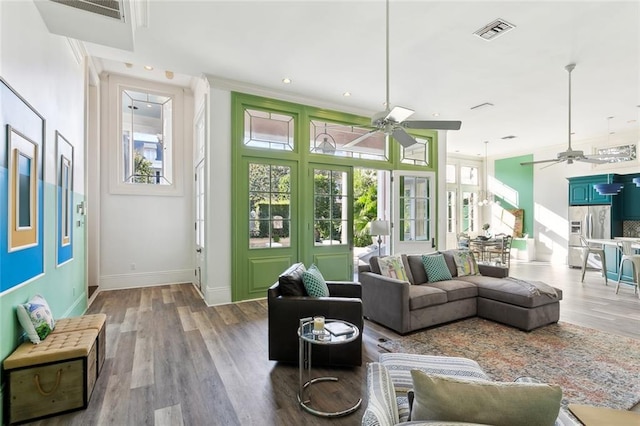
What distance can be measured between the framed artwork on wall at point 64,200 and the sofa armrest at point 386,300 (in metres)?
3.53

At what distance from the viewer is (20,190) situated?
2312mm

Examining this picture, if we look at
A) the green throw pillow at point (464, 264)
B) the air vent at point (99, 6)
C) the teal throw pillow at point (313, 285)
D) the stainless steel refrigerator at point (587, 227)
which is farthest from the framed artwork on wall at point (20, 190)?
the stainless steel refrigerator at point (587, 227)

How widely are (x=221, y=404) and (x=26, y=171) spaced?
2364 millimetres

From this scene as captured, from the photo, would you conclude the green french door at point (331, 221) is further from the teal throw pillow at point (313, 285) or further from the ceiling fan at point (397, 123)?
the ceiling fan at point (397, 123)

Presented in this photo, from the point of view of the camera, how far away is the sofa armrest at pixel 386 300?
140 inches

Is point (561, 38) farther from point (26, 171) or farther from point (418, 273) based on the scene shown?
point (26, 171)

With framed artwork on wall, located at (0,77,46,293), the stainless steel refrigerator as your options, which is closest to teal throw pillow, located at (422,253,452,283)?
framed artwork on wall, located at (0,77,46,293)

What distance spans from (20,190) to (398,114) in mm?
3141

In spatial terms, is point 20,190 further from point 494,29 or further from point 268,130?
point 494,29

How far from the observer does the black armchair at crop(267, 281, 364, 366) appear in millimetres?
2805

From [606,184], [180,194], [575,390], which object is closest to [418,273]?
[575,390]

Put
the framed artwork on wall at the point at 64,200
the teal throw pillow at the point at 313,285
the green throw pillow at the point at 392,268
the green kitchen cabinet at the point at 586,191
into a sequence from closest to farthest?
the teal throw pillow at the point at 313,285 → the framed artwork on wall at the point at 64,200 → the green throw pillow at the point at 392,268 → the green kitchen cabinet at the point at 586,191

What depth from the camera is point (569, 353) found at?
3.12 meters

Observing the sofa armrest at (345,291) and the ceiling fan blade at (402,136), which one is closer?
the ceiling fan blade at (402,136)
